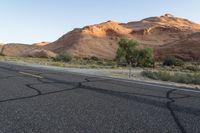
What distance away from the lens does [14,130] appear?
4.26 metres

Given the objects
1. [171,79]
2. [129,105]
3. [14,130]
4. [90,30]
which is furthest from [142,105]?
[90,30]

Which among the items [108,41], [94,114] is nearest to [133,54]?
[108,41]

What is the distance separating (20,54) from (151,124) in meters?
98.4

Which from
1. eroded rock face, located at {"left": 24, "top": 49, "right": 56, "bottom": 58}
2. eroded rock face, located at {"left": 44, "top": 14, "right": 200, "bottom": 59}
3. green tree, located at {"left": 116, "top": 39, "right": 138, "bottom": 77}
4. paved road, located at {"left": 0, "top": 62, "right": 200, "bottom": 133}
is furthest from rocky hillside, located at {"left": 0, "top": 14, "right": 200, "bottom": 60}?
paved road, located at {"left": 0, "top": 62, "right": 200, "bottom": 133}

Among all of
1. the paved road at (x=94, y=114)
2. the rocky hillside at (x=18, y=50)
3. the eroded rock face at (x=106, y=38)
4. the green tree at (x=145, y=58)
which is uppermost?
the eroded rock face at (x=106, y=38)

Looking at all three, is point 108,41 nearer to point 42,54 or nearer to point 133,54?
point 42,54

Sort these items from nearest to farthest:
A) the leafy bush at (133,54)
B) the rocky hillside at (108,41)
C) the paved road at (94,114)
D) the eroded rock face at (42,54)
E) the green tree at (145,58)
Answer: the paved road at (94,114), the green tree at (145,58), the leafy bush at (133,54), the rocky hillside at (108,41), the eroded rock face at (42,54)

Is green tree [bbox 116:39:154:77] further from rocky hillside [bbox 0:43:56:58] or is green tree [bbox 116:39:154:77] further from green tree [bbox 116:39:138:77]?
rocky hillside [bbox 0:43:56:58]

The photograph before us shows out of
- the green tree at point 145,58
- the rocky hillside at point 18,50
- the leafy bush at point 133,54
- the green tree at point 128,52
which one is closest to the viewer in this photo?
the green tree at point 145,58

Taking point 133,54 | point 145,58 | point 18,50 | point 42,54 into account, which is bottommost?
point 145,58

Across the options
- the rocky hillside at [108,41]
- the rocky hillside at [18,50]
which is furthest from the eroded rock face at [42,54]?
the rocky hillside at [108,41]

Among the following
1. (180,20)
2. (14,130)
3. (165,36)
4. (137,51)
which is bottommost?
(14,130)

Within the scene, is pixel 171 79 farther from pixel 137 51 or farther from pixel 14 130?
pixel 137 51

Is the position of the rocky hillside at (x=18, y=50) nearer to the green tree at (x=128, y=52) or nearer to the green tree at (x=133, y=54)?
the green tree at (x=128, y=52)
